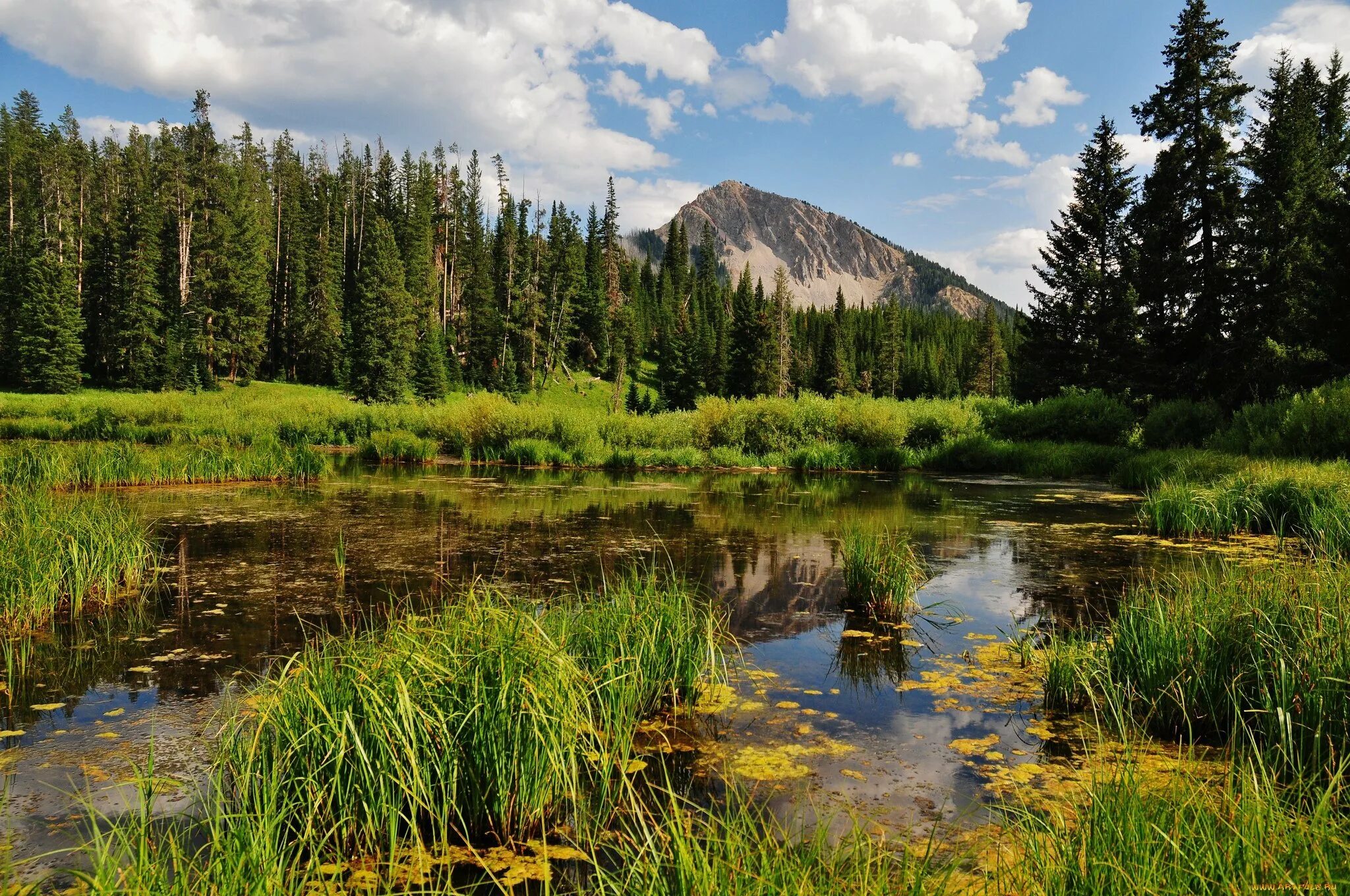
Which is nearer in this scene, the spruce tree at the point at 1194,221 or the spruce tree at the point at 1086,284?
the spruce tree at the point at 1194,221

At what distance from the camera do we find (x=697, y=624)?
6.41 meters

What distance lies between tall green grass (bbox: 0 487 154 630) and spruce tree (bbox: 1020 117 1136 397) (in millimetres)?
35227

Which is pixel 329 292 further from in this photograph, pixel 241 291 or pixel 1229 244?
pixel 1229 244

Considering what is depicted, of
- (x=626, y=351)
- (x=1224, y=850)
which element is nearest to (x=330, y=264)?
(x=626, y=351)

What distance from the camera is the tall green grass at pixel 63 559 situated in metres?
7.39

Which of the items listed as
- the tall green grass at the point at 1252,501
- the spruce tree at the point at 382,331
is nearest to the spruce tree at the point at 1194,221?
the tall green grass at the point at 1252,501

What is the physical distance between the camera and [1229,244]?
91.0ft

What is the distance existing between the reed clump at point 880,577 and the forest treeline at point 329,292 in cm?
4643

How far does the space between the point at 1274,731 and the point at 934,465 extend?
26244mm

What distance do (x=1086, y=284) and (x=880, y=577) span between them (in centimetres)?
3292

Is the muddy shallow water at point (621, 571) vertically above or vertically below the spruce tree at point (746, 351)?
below

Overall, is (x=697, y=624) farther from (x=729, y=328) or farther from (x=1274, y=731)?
(x=729, y=328)

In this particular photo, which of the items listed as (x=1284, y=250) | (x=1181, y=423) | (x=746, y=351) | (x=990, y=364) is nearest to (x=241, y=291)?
(x=746, y=351)

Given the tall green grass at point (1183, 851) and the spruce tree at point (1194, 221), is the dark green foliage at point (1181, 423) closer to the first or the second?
the spruce tree at point (1194, 221)
